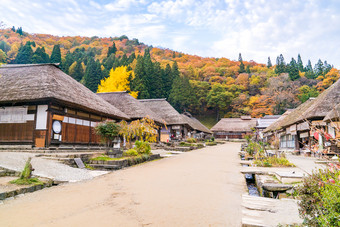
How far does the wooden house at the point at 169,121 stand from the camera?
28.2m

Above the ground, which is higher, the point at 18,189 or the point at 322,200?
the point at 322,200

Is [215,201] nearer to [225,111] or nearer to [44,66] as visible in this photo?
[44,66]

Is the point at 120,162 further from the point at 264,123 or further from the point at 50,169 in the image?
the point at 264,123

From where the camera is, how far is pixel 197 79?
62031 millimetres

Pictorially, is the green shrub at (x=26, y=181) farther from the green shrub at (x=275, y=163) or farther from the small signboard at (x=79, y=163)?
the green shrub at (x=275, y=163)

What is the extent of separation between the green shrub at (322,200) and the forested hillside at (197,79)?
36729 millimetres

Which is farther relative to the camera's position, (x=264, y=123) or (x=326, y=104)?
(x=264, y=123)

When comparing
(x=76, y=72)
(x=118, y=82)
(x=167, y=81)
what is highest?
(x=76, y=72)

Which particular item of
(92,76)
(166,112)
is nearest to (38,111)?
(166,112)

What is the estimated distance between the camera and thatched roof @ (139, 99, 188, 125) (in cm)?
2852

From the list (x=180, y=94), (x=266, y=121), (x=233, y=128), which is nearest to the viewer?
(x=266, y=121)

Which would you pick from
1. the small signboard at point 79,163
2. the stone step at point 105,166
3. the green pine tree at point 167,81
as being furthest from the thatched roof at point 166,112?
the small signboard at point 79,163

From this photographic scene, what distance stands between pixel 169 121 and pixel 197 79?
35.6m

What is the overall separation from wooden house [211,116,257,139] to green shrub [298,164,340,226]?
150 feet
